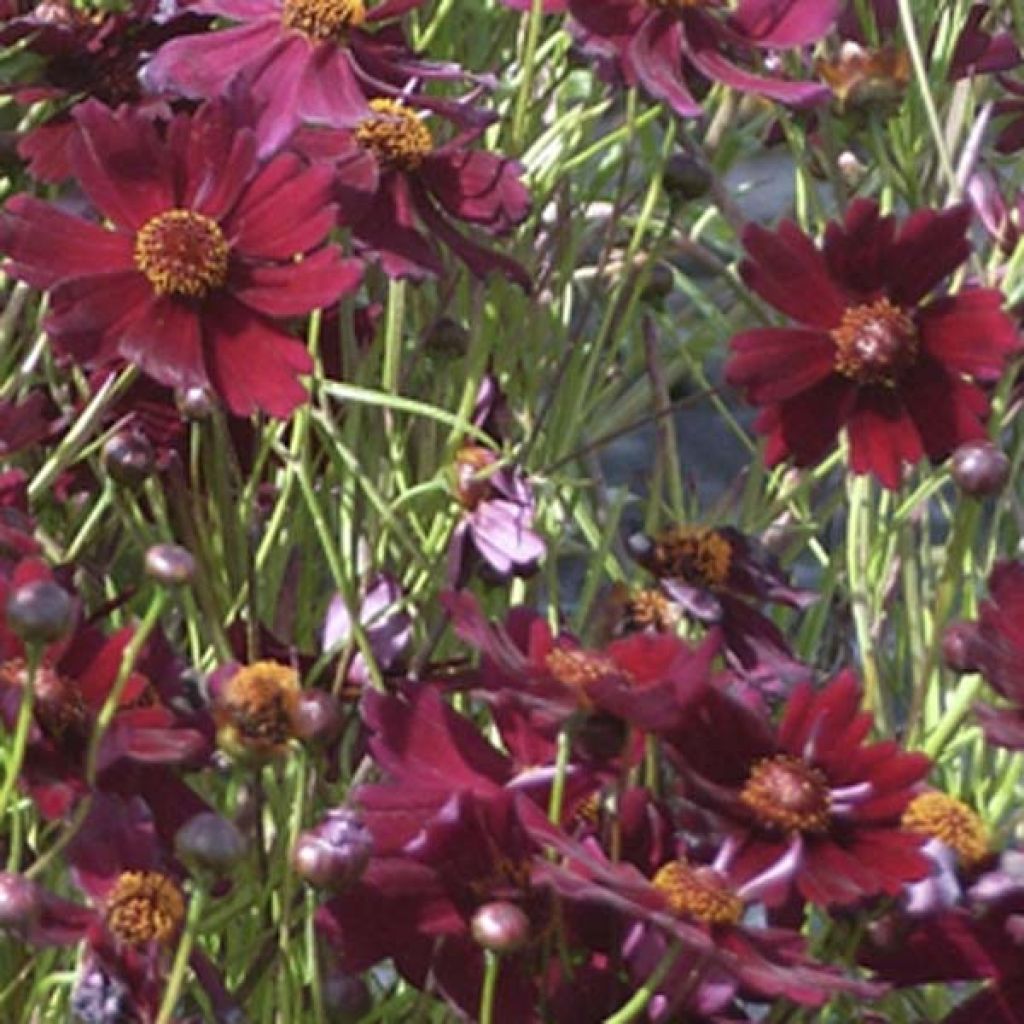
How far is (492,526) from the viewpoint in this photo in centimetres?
95

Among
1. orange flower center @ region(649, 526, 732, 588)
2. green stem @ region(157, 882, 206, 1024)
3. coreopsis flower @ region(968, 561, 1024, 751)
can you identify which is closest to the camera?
green stem @ region(157, 882, 206, 1024)

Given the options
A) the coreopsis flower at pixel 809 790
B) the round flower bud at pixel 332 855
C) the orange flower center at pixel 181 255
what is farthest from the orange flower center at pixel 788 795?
the orange flower center at pixel 181 255

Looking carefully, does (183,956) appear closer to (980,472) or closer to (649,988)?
(649,988)

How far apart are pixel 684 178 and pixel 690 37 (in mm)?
60

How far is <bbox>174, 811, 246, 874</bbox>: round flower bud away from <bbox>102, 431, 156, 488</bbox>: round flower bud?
21cm

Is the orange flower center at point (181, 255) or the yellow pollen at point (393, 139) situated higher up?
the orange flower center at point (181, 255)

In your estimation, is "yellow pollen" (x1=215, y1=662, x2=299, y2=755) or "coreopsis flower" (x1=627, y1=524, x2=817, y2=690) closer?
"yellow pollen" (x1=215, y1=662, x2=299, y2=755)

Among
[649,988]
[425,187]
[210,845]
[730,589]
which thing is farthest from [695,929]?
[425,187]

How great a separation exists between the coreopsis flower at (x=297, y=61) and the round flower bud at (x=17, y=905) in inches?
10.6

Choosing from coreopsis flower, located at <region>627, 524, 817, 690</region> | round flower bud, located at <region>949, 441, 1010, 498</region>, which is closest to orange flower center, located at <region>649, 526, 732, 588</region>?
coreopsis flower, located at <region>627, 524, 817, 690</region>

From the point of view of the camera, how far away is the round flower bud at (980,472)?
87 centimetres

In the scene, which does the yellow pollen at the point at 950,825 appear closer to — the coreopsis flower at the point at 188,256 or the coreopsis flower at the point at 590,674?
the coreopsis flower at the point at 590,674

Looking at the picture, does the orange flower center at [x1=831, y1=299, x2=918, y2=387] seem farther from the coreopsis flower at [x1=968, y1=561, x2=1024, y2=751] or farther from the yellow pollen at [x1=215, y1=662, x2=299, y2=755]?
the yellow pollen at [x1=215, y1=662, x2=299, y2=755]

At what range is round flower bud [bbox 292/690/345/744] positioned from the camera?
0.78m
